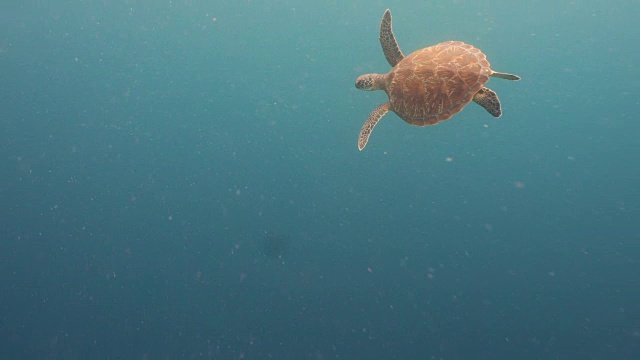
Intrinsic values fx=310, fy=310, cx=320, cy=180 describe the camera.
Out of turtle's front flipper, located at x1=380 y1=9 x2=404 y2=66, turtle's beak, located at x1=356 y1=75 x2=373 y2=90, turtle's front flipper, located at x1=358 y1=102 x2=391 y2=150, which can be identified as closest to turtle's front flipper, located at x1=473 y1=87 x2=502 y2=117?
turtle's front flipper, located at x1=358 y1=102 x2=391 y2=150

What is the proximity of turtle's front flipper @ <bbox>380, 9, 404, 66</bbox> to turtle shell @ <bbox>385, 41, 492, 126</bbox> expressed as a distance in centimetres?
105

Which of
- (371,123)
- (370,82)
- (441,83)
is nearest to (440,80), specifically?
(441,83)

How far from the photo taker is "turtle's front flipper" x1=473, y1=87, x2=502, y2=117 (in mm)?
4797

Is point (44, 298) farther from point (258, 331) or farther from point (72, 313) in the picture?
point (258, 331)

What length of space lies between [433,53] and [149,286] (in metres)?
10.4

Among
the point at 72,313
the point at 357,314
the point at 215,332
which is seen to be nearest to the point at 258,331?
the point at 215,332

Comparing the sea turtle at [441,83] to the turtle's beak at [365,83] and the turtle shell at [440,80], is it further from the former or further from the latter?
the turtle's beak at [365,83]

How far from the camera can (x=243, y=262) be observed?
31.8 feet

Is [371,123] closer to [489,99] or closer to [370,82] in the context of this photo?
[370,82]

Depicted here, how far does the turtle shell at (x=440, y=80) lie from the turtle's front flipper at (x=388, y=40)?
105 cm

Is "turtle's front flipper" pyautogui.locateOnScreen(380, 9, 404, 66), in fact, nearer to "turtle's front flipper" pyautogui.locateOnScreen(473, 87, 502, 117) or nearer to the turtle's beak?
the turtle's beak

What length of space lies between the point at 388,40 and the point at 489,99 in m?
2.26

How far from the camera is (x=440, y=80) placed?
4.59 metres

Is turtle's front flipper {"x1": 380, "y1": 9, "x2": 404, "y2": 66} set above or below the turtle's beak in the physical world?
above
